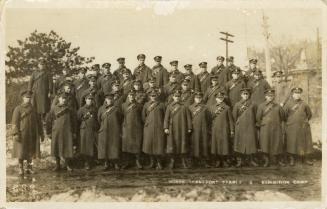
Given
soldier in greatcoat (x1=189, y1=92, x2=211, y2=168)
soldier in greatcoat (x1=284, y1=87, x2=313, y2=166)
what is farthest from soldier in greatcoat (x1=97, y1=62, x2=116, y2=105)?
soldier in greatcoat (x1=284, y1=87, x2=313, y2=166)

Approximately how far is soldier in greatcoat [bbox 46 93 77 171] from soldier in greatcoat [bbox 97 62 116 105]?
288 millimetres

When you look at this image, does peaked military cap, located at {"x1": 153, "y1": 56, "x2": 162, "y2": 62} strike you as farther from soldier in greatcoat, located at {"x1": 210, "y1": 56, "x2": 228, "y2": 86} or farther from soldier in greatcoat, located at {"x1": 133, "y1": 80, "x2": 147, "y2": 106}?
soldier in greatcoat, located at {"x1": 210, "y1": 56, "x2": 228, "y2": 86}

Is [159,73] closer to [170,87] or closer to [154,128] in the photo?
[170,87]

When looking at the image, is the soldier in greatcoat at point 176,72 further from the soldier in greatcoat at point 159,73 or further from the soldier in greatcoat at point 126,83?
the soldier in greatcoat at point 126,83

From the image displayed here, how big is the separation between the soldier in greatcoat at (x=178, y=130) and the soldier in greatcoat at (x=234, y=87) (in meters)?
0.36

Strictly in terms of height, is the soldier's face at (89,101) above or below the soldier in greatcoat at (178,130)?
above

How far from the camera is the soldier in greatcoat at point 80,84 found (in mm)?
4664

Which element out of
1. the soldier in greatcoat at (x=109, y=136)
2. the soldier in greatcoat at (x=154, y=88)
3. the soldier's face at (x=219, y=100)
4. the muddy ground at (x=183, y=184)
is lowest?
the muddy ground at (x=183, y=184)

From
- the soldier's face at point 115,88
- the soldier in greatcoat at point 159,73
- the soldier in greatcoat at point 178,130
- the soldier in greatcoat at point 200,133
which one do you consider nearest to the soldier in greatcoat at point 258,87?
the soldier in greatcoat at point 200,133

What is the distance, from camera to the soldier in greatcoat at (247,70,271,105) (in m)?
4.63

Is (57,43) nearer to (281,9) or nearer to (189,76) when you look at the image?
(189,76)

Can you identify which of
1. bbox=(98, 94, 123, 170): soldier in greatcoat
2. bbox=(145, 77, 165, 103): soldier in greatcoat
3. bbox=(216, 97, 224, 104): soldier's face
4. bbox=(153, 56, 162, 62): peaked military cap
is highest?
bbox=(153, 56, 162, 62): peaked military cap
